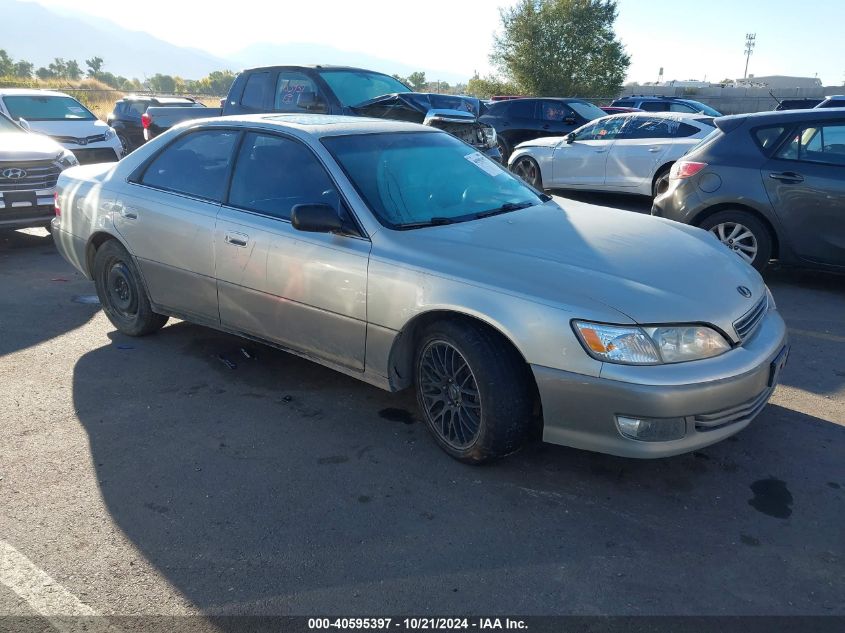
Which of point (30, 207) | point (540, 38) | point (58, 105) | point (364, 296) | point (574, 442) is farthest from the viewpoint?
point (540, 38)

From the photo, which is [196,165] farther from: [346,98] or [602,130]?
[602,130]

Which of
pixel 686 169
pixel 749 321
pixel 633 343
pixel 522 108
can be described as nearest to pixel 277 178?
pixel 633 343

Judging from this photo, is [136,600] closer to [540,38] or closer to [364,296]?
[364,296]

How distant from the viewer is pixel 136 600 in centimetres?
256

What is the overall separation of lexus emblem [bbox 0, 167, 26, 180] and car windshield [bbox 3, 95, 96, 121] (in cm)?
534

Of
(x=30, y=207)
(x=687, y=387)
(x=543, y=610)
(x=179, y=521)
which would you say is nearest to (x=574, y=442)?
(x=687, y=387)

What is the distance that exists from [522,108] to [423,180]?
10833 millimetres

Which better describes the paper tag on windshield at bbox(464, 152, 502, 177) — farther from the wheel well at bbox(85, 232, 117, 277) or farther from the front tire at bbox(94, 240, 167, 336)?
the wheel well at bbox(85, 232, 117, 277)

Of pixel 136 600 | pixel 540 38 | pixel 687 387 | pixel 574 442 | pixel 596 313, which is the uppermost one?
pixel 540 38

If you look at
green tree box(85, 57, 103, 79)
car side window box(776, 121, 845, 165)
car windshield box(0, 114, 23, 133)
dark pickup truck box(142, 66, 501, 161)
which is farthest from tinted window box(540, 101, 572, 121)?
green tree box(85, 57, 103, 79)

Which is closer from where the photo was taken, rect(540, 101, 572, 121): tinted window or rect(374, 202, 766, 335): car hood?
rect(374, 202, 766, 335): car hood

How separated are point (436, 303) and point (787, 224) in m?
4.25

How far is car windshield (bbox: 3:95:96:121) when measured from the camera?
12.5m

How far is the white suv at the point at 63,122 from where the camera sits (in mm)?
12398
